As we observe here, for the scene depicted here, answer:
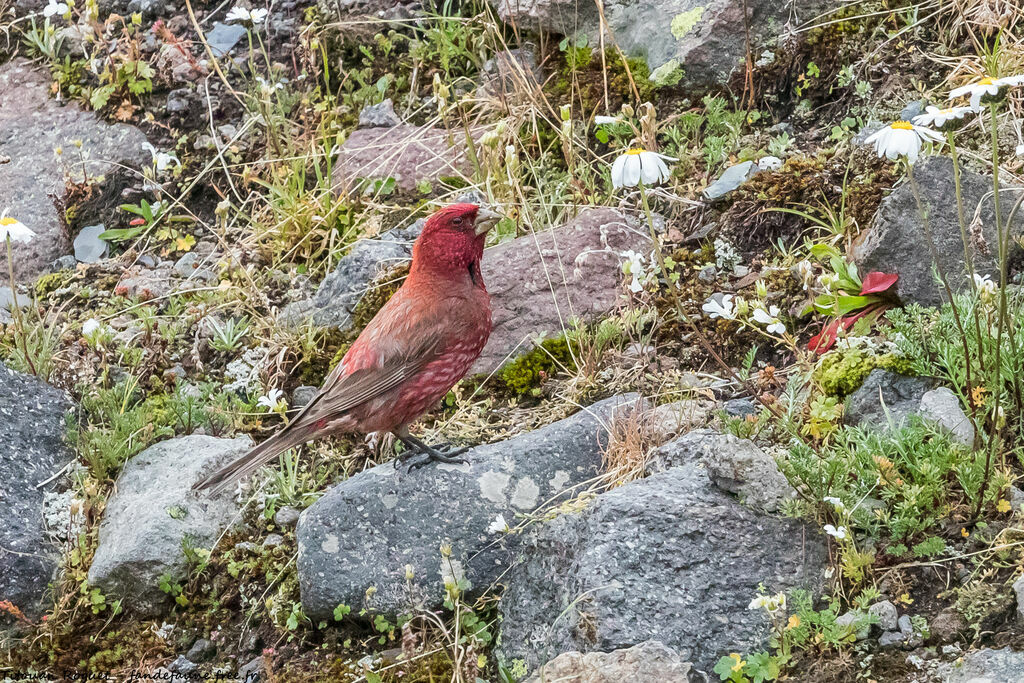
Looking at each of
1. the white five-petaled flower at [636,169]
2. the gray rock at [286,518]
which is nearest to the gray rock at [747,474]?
the white five-petaled flower at [636,169]

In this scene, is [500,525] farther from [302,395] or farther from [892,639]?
[302,395]

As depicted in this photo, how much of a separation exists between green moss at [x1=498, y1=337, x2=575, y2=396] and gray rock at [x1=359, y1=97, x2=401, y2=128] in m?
2.04

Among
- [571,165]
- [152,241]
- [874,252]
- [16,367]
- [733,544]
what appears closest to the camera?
[733,544]

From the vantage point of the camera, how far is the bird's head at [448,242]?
14.6 ft

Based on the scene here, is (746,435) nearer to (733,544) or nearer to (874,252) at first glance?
(733,544)

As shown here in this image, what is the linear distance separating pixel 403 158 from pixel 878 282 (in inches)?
111

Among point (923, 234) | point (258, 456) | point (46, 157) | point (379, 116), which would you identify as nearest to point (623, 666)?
point (258, 456)

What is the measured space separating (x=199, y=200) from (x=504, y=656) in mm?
3727

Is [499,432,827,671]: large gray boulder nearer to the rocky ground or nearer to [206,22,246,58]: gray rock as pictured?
the rocky ground

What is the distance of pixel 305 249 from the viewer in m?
5.75

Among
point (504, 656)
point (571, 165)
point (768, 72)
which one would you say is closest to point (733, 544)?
point (504, 656)

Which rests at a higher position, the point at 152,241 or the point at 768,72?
the point at 768,72

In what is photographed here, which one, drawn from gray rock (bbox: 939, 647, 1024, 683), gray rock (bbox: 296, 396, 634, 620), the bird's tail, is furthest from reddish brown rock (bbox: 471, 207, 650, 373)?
gray rock (bbox: 939, 647, 1024, 683)

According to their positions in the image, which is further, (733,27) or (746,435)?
(733,27)
